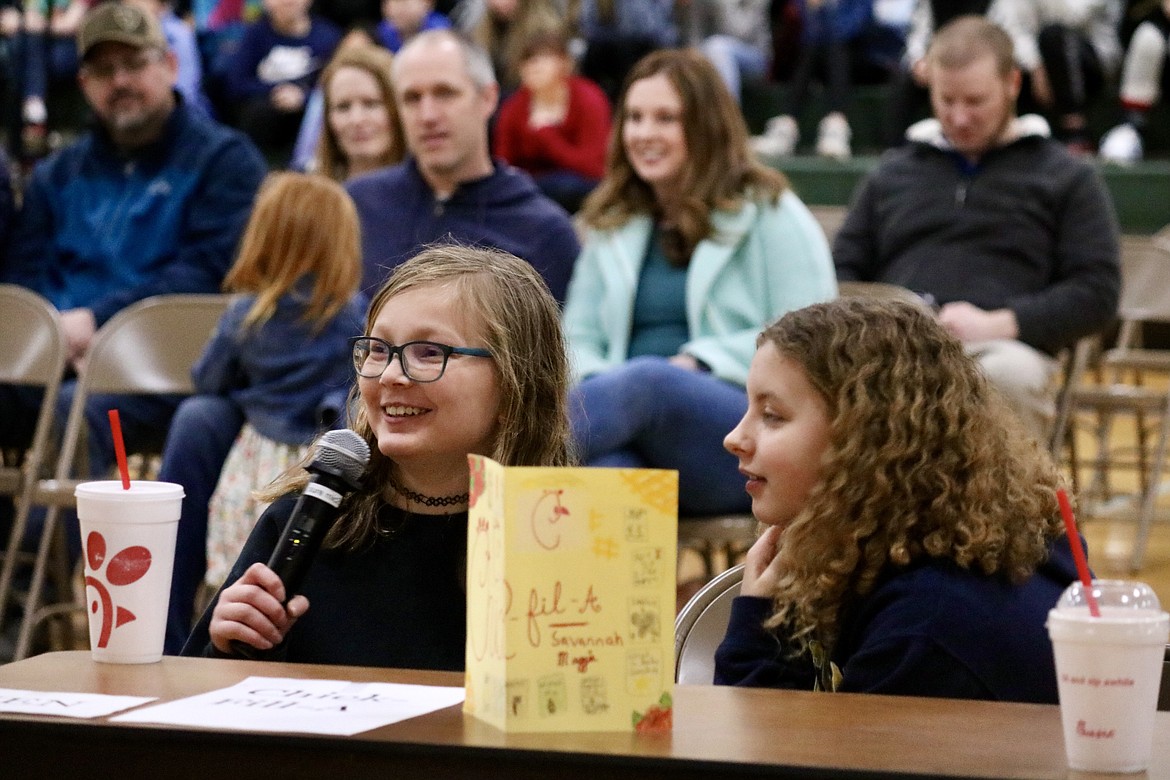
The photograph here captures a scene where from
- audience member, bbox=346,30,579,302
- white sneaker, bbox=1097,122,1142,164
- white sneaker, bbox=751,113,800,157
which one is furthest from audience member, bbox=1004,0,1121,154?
audience member, bbox=346,30,579,302

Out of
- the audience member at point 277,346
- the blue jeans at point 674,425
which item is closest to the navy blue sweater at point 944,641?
the blue jeans at point 674,425

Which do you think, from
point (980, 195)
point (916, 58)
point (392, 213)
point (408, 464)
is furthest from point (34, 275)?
point (916, 58)

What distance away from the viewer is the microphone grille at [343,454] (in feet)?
5.11

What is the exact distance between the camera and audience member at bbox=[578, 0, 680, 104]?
7.82 metres

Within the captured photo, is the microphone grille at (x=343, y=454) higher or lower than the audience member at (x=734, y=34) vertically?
lower

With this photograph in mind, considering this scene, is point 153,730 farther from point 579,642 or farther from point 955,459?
point 955,459

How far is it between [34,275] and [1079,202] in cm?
277

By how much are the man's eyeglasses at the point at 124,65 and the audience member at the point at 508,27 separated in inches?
123

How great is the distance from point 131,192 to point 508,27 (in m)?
3.62

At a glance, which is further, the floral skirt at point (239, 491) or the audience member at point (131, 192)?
the audience member at point (131, 192)

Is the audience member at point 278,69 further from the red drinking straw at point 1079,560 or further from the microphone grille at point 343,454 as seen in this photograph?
the red drinking straw at point 1079,560

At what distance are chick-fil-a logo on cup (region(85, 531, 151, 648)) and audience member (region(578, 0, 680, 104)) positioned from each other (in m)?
6.50

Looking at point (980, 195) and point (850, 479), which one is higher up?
point (980, 195)

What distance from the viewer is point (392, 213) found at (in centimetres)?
397
